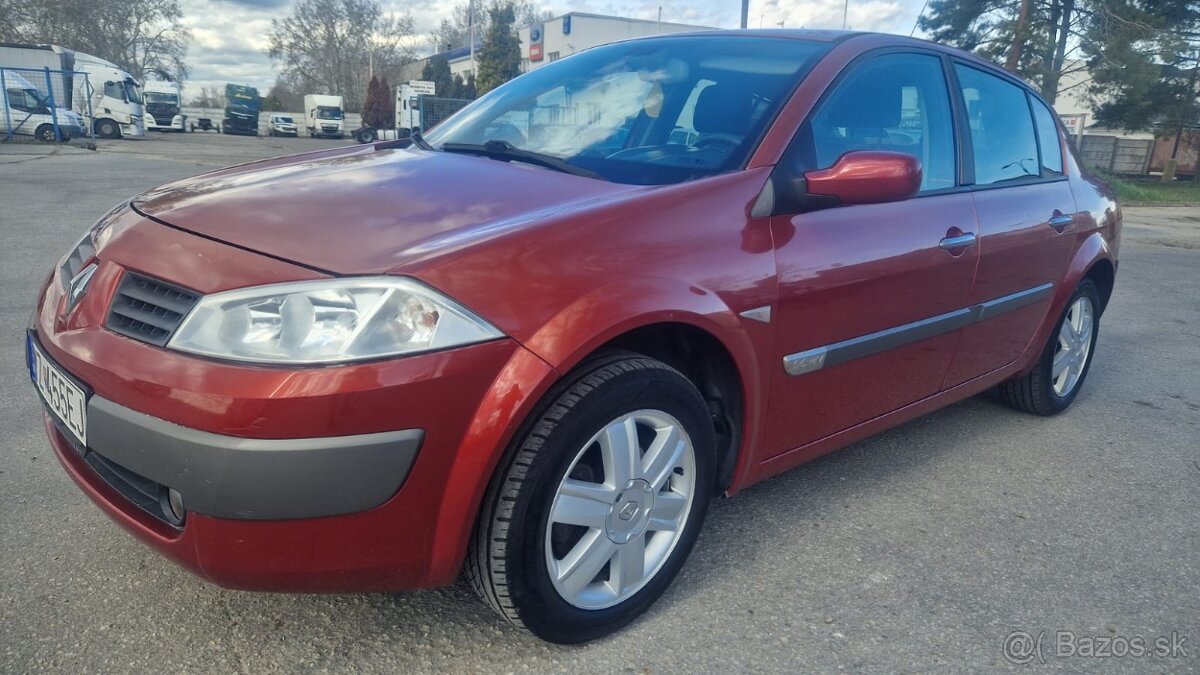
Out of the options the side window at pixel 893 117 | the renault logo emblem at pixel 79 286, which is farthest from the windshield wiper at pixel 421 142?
the side window at pixel 893 117

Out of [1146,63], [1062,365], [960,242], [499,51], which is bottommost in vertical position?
[1062,365]

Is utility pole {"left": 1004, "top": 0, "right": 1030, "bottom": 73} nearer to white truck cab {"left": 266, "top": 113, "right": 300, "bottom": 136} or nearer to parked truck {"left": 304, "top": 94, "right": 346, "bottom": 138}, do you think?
parked truck {"left": 304, "top": 94, "right": 346, "bottom": 138}

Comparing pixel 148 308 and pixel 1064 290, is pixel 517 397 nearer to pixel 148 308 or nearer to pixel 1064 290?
A: pixel 148 308

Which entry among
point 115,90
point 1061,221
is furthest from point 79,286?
point 115,90

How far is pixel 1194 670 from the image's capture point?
6.82 feet

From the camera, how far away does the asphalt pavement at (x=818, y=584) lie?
199 centimetres

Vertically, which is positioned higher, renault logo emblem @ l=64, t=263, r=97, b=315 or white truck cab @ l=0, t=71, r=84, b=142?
white truck cab @ l=0, t=71, r=84, b=142

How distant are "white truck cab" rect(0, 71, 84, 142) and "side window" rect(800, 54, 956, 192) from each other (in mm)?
25566

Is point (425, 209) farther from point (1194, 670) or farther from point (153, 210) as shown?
point (1194, 670)

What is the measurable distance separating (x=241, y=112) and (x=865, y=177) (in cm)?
4800

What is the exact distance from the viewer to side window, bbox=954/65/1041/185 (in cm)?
319

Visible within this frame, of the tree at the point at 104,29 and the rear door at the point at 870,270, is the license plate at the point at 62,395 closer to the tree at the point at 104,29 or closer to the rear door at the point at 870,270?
the rear door at the point at 870,270

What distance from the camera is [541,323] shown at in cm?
177

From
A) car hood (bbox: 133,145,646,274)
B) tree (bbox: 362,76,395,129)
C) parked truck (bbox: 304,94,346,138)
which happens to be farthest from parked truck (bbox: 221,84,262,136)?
car hood (bbox: 133,145,646,274)
